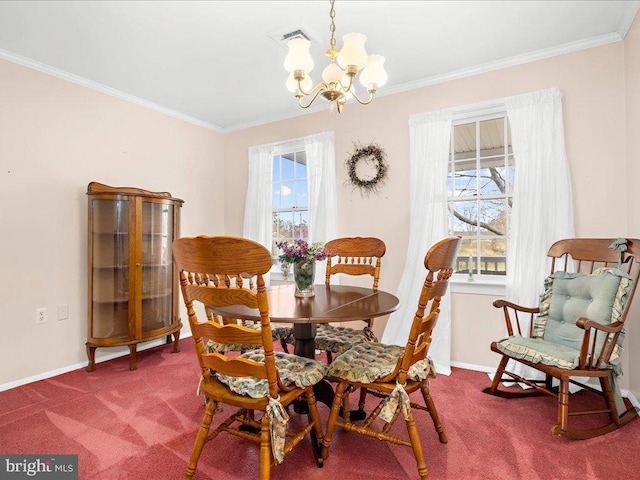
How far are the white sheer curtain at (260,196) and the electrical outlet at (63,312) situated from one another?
6.31ft

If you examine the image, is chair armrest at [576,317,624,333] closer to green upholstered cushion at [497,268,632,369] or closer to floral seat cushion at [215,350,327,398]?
green upholstered cushion at [497,268,632,369]

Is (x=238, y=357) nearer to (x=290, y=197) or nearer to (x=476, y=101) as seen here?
(x=476, y=101)

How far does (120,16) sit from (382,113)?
228 cm

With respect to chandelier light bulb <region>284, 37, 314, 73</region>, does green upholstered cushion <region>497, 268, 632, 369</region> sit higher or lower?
lower

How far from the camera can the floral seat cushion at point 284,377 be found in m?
1.48

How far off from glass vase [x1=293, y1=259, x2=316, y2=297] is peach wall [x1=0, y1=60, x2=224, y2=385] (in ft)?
7.57

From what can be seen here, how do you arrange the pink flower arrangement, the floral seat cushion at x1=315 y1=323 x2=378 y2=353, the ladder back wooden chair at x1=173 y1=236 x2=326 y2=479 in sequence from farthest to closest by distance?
1. the floral seat cushion at x1=315 y1=323 x2=378 y2=353
2. the pink flower arrangement
3. the ladder back wooden chair at x1=173 y1=236 x2=326 y2=479

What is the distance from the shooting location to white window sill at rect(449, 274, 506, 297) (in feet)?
9.80

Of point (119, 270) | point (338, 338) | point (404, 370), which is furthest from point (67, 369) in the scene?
point (404, 370)

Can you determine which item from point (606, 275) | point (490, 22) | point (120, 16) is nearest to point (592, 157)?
point (606, 275)

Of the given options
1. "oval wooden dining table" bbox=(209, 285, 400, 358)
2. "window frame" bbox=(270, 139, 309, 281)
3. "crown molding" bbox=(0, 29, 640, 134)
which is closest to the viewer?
"oval wooden dining table" bbox=(209, 285, 400, 358)

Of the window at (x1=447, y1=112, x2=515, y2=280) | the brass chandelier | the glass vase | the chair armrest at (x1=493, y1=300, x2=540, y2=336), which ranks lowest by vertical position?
the chair armrest at (x1=493, y1=300, x2=540, y2=336)

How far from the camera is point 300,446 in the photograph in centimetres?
192

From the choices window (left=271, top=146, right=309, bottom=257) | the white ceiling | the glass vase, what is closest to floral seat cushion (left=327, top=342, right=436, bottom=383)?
the glass vase
